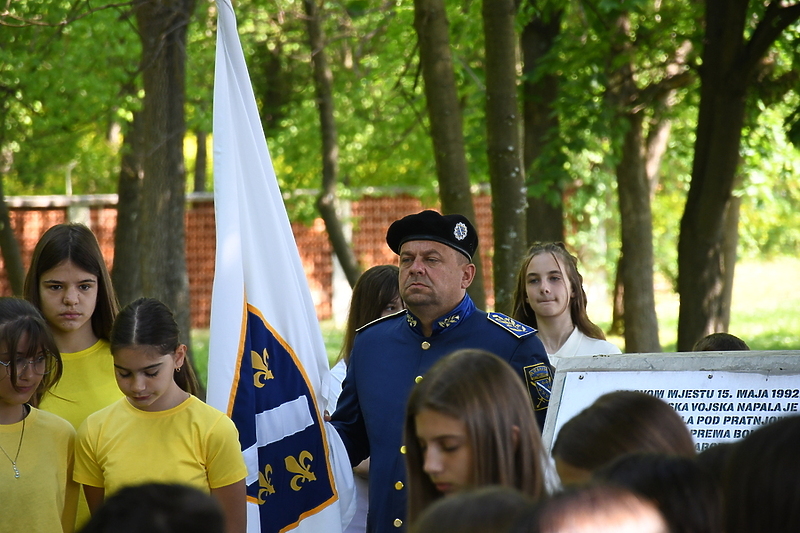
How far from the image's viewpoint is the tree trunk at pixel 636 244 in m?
11.1

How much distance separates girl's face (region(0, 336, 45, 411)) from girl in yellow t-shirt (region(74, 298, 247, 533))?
0.74 ft

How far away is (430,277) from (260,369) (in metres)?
0.76

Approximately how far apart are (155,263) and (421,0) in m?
3.05

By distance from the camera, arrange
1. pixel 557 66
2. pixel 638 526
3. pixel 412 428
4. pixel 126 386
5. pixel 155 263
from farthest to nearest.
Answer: pixel 557 66, pixel 155 263, pixel 126 386, pixel 412 428, pixel 638 526

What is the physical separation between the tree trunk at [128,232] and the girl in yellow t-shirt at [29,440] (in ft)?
28.3

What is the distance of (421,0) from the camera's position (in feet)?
20.9

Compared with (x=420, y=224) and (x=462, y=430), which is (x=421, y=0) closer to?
(x=420, y=224)

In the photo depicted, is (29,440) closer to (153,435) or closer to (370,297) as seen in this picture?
(153,435)

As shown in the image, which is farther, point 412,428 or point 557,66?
point 557,66

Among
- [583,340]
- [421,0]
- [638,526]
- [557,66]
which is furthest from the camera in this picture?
[557,66]

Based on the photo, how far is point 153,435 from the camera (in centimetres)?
308

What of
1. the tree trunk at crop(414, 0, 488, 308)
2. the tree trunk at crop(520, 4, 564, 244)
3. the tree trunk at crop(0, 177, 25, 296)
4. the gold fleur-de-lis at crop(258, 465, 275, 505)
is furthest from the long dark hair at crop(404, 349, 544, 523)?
the tree trunk at crop(0, 177, 25, 296)

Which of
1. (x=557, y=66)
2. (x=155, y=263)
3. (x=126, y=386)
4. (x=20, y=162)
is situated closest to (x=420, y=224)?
(x=126, y=386)

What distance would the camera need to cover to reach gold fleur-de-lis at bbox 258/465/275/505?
3.43m
